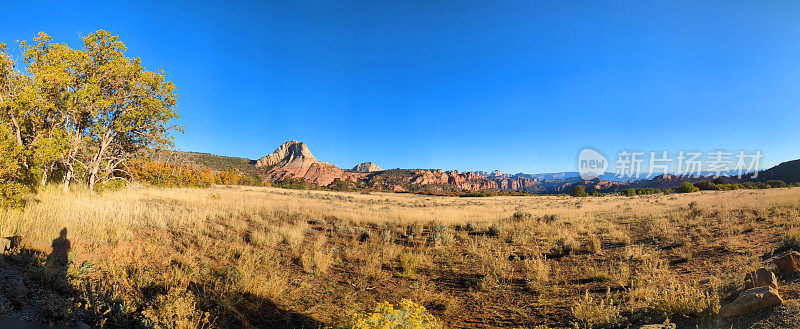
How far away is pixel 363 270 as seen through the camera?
309 inches

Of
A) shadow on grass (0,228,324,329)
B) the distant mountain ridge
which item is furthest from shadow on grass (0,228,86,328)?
the distant mountain ridge

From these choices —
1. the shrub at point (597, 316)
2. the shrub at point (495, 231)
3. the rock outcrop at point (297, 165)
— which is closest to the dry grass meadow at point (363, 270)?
the shrub at point (597, 316)

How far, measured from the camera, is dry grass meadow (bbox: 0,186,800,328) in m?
4.82

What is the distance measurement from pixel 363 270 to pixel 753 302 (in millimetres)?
6917

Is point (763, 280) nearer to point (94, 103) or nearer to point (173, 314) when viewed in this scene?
point (173, 314)

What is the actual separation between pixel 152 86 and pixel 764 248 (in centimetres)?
2227

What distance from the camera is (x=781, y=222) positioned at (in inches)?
386

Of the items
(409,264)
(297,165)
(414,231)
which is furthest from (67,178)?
(297,165)

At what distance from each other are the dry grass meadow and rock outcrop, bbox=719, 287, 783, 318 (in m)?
0.18

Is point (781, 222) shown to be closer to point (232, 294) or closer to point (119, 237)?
point (232, 294)

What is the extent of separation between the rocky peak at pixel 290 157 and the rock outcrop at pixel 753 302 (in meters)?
166

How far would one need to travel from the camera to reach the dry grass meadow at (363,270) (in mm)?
4816

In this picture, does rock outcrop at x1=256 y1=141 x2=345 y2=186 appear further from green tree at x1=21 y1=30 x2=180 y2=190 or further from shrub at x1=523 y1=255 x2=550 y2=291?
shrub at x1=523 y1=255 x2=550 y2=291

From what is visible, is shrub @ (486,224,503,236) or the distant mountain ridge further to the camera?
the distant mountain ridge
